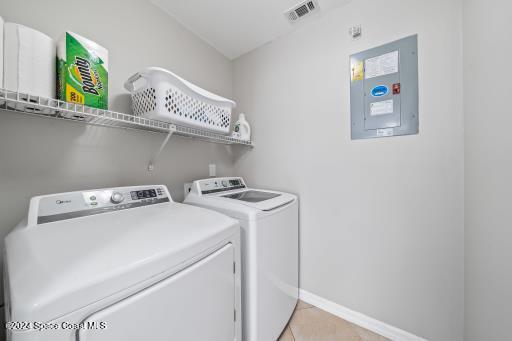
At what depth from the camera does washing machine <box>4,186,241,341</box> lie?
428 mm

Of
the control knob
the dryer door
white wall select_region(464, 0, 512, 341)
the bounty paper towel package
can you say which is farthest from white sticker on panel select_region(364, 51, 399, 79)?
the control knob

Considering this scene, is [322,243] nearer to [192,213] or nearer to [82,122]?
[192,213]

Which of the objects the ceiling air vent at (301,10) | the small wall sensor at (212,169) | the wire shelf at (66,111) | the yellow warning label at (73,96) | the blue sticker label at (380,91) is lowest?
the small wall sensor at (212,169)

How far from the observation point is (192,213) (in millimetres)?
1020

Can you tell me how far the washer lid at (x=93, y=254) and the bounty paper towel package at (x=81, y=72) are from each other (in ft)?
2.02

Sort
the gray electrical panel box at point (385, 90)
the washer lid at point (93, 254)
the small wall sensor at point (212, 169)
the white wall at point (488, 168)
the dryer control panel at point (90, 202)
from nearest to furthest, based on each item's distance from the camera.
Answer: the washer lid at point (93, 254) < the white wall at point (488, 168) < the dryer control panel at point (90, 202) < the gray electrical panel box at point (385, 90) < the small wall sensor at point (212, 169)

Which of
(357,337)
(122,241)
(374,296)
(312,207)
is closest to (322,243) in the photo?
(312,207)

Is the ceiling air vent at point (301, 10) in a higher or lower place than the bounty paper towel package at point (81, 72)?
higher

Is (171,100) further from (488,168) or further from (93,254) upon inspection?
(488,168)

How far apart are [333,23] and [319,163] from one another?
3.97 ft

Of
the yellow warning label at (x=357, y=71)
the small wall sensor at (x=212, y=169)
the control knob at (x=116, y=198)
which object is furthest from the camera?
the small wall sensor at (x=212, y=169)

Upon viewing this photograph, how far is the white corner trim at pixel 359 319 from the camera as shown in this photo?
4.24ft

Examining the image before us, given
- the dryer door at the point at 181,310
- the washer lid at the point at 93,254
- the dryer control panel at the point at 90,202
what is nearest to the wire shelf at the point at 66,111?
the dryer control panel at the point at 90,202

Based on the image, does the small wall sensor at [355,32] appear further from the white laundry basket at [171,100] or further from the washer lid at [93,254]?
the washer lid at [93,254]
